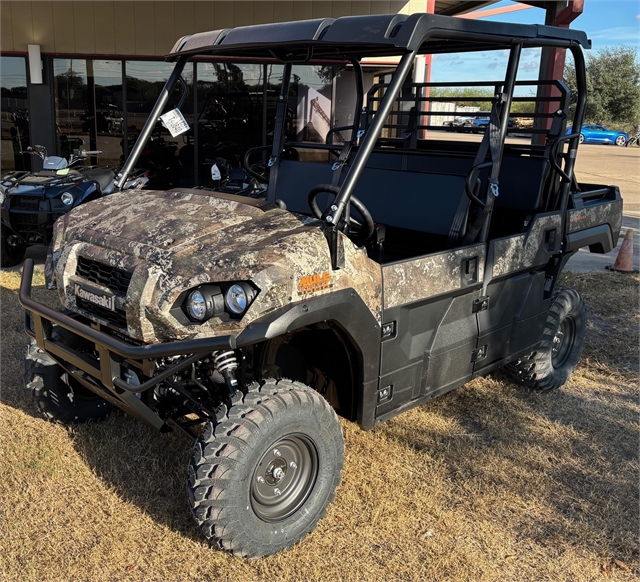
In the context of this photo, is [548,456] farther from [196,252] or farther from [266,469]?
[196,252]

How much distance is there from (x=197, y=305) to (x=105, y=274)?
53cm

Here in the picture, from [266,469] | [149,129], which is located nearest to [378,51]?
[149,129]

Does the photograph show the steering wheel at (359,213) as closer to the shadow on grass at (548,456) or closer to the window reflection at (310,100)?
the shadow on grass at (548,456)

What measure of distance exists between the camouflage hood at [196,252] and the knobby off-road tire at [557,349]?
1.80 m

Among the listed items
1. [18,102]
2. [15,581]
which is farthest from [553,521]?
[18,102]

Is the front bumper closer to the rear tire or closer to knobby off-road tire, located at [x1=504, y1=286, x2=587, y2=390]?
knobby off-road tire, located at [x1=504, y1=286, x2=587, y2=390]

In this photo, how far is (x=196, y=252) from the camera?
2.50 meters

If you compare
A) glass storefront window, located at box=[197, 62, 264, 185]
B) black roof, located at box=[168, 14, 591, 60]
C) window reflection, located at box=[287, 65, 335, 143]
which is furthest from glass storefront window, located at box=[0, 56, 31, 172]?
black roof, located at box=[168, 14, 591, 60]

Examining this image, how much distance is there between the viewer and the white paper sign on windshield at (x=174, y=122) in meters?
3.31

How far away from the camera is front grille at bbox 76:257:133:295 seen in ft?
8.46

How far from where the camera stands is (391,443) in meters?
3.54

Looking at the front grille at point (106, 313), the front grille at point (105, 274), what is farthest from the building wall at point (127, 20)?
the front grille at point (106, 313)

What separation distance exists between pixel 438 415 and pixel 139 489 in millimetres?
1779

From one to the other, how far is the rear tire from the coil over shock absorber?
507 cm
